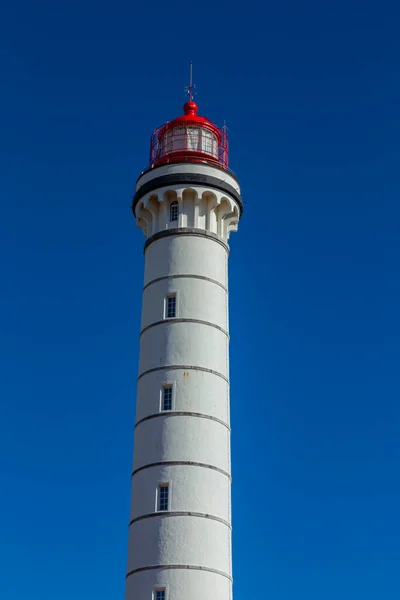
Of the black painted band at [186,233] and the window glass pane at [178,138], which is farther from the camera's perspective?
the window glass pane at [178,138]

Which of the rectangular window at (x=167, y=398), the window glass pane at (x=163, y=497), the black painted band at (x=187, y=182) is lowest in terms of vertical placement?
the window glass pane at (x=163, y=497)

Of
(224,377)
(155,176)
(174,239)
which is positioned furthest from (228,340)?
(155,176)

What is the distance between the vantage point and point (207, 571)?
1169 inches

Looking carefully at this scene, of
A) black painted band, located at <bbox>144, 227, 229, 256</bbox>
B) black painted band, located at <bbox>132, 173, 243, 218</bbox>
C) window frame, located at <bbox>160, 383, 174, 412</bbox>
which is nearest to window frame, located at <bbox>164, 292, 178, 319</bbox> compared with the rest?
black painted band, located at <bbox>144, 227, 229, 256</bbox>

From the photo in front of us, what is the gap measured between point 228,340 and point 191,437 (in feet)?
16.2

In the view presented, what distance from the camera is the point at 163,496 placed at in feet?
101

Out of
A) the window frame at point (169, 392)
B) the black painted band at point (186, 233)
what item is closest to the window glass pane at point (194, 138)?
the black painted band at point (186, 233)

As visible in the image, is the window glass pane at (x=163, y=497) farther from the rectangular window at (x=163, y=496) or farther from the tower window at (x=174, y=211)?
the tower window at (x=174, y=211)

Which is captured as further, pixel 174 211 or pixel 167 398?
pixel 174 211

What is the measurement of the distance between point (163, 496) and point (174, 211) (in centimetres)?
1179

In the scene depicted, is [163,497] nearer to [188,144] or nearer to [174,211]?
[174,211]

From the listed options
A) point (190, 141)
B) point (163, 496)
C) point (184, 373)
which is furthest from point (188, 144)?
point (163, 496)

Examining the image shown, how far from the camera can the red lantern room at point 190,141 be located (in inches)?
1502

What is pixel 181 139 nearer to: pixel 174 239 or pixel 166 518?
pixel 174 239
